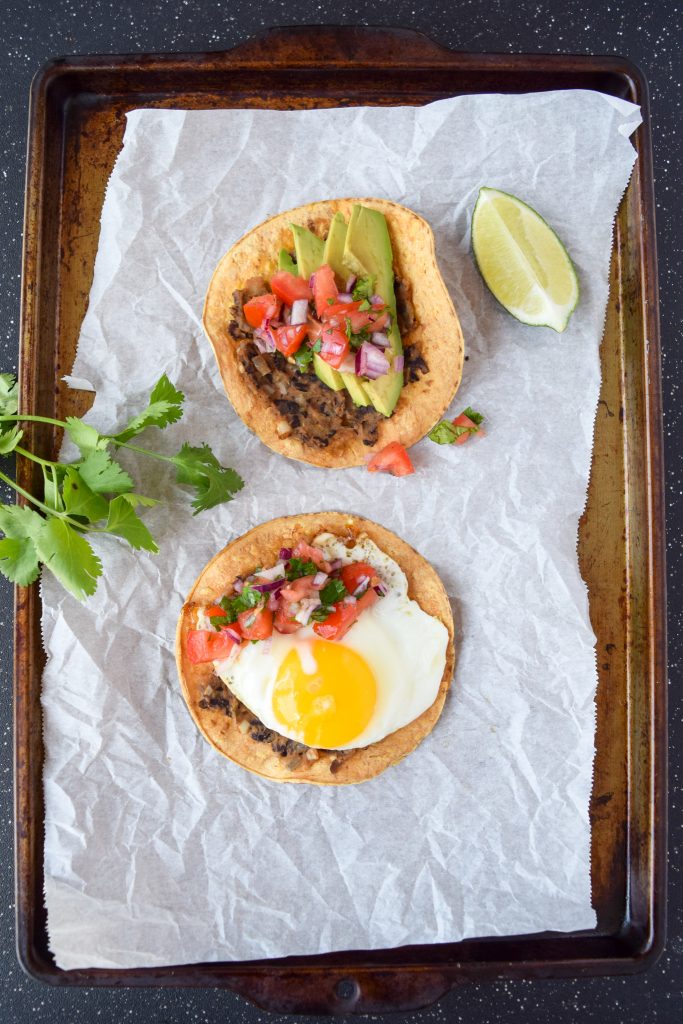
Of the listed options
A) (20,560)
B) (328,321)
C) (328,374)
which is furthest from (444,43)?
(20,560)

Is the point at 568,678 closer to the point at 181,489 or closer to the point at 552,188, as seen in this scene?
the point at 181,489

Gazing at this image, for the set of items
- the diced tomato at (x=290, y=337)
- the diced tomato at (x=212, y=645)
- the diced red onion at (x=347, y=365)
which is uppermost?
the diced tomato at (x=290, y=337)

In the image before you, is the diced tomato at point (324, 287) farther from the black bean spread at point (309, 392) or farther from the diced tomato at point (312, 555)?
the diced tomato at point (312, 555)

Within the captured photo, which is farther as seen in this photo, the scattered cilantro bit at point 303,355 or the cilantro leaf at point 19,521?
the scattered cilantro bit at point 303,355

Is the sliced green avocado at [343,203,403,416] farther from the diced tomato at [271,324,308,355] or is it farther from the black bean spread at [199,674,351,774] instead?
the black bean spread at [199,674,351,774]

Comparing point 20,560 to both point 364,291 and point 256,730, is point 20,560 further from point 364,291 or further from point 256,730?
point 364,291

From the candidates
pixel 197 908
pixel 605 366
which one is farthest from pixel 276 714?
pixel 605 366

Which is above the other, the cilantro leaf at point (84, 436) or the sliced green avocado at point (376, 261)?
the sliced green avocado at point (376, 261)

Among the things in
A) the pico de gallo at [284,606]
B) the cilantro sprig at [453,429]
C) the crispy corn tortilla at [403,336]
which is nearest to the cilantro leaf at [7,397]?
the crispy corn tortilla at [403,336]
